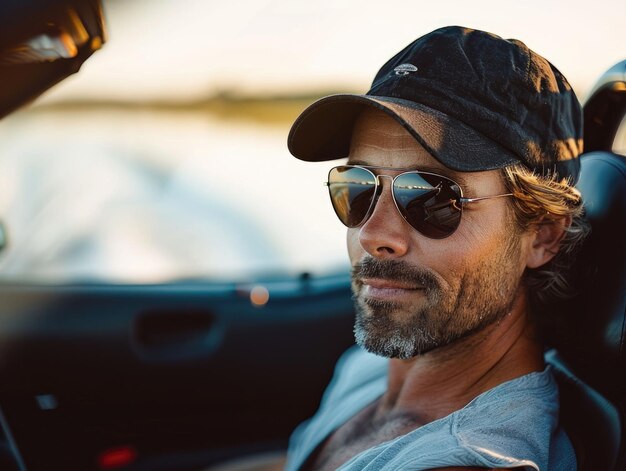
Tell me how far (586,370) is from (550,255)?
0.33m

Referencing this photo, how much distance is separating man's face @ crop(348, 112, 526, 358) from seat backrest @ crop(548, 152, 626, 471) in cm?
18

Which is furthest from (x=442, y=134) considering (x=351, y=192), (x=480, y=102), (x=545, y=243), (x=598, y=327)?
(x=598, y=327)

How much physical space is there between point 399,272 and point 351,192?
0.96ft

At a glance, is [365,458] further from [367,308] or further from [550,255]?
[550,255]

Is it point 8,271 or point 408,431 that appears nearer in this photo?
point 408,431

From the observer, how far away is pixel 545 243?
2.09m

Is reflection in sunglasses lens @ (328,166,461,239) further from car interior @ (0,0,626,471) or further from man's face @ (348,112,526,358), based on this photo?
car interior @ (0,0,626,471)

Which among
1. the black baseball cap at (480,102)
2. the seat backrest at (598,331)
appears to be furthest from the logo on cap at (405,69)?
the seat backrest at (598,331)

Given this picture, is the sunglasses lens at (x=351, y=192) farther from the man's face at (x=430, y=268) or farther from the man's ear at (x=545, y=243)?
the man's ear at (x=545, y=243)

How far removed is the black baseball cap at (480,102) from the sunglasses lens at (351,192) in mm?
194

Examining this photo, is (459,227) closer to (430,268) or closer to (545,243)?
(430,268)

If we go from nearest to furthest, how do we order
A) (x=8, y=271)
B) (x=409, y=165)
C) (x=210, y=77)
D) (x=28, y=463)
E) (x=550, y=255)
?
(x=409, y=165) < (x=550, y=255) < (x=28, y=463) < (x=8, y=271) < (x=210, y=77)

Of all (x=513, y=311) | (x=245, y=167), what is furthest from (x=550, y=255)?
(x=245, y=167)

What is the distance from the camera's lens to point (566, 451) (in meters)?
1.80
